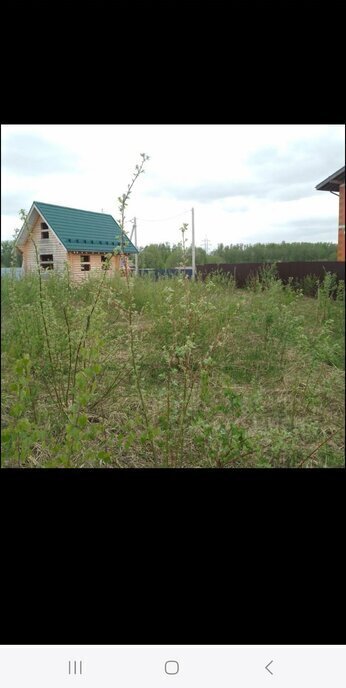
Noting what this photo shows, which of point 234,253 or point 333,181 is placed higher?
point 333,181

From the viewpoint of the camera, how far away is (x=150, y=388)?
7.87ft

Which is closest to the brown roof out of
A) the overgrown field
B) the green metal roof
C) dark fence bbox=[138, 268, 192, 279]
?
the overgrown field

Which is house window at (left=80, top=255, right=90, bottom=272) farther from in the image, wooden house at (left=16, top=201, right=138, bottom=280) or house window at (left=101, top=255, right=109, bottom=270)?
house window at (left=101, top=255, right=109, bottom=270)

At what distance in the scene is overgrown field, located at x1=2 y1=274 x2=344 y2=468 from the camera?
1.65 m

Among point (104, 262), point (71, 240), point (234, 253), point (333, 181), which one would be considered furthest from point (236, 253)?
point (71, 240)

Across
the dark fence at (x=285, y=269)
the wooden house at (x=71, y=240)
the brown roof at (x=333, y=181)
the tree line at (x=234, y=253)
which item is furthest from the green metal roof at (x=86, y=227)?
the brown roof at (x=333, y=181)

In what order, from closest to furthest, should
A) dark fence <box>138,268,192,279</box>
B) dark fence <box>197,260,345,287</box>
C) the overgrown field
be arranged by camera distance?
1. the overgrown field
2. dark fence <box>197,260,345,287</box>
3. dark fence <box>138,268,192,279</box>

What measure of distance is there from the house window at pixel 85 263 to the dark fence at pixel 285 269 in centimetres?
74

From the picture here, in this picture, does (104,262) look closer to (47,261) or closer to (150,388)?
(47,261)

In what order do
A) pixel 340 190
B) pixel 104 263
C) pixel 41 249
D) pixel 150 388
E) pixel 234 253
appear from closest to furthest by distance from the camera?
pixel 340 190 < pixel 104 263 < pixel 41 249 < pixel 234 253 < pixel 150 388

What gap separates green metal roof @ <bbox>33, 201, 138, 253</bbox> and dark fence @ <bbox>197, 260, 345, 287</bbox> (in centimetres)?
70

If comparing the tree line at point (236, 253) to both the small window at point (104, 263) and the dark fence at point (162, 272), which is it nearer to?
the dark fence at point (162, 272)

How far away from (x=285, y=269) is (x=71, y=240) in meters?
1.57
